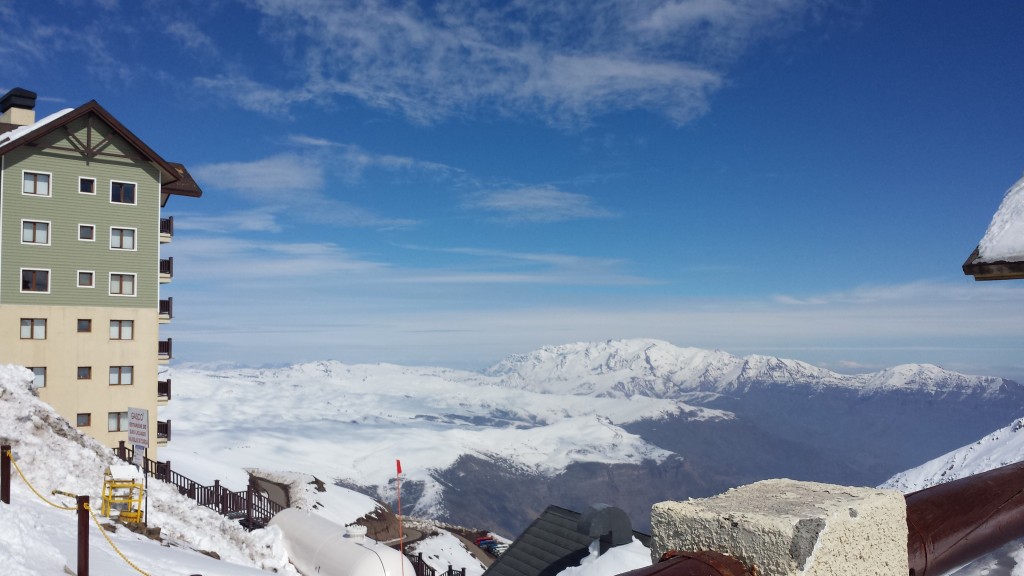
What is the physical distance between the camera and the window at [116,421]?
35.3 m

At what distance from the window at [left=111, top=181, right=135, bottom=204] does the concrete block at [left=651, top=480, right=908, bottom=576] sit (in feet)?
132

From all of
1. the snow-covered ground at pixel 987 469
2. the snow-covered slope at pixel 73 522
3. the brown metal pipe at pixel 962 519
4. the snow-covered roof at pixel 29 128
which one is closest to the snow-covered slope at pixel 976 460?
the snow-covered ground at pixel 987 469

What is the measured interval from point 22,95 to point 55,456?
27.1m

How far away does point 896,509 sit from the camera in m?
2.57

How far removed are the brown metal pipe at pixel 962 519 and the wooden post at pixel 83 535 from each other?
1316cm

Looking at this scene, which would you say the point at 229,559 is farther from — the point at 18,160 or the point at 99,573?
the point at 18,160

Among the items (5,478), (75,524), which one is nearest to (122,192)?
(5,478)

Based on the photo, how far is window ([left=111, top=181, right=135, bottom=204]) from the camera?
35.9 metres

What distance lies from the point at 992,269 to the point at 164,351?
40.0 metres

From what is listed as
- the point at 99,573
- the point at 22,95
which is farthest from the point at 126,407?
the point at 99,573

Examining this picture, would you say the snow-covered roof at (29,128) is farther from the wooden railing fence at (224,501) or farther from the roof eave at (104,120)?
the wooden railing fence at (224,501)

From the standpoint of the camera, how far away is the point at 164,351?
37656mm

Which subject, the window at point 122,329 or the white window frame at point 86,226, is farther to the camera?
the window at point 122,329

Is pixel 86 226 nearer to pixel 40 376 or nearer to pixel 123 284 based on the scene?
pixel 123 284
